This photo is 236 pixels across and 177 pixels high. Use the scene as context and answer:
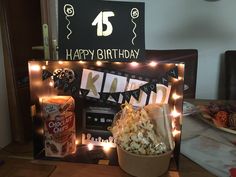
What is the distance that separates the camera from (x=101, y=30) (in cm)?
85

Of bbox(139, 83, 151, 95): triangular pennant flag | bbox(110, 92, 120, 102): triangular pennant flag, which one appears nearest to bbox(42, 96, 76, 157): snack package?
bbox(110, 92, 120, 102): triangular pennant flag

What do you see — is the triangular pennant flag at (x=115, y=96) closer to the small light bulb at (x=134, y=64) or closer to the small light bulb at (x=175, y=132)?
the small light bulb at (x=134, y=64)

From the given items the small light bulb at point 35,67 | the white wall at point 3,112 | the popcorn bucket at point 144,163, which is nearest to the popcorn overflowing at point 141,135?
the popcorn bucket at point 144,163

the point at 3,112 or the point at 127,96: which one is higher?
the point at 127,96

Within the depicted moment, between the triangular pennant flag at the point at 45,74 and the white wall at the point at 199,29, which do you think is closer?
the triangular pennant flag at the point at 45,74

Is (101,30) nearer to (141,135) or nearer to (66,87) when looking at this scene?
(66,87)

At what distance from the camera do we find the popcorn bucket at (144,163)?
2.27ft

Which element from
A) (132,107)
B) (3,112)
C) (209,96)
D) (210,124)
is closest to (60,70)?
(132,107)

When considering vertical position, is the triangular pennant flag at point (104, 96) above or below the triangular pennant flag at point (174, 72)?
below

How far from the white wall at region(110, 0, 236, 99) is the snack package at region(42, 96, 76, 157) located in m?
1.69

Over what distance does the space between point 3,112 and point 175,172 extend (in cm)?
121

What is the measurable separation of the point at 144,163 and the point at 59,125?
29 cm

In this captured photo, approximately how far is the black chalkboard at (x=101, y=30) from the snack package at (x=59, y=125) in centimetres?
→ 16

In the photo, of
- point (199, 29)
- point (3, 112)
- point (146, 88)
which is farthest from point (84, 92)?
point (199, 29)
